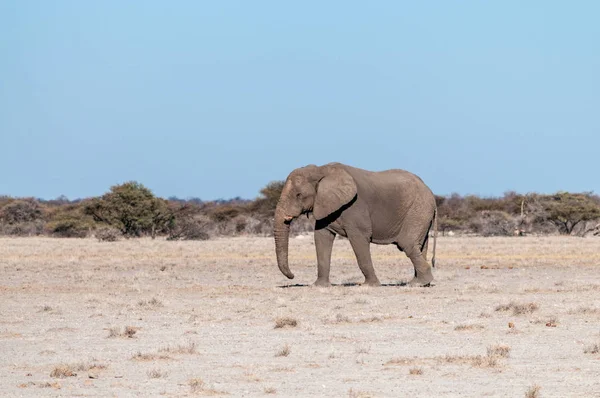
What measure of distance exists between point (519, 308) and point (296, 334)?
4.19 m

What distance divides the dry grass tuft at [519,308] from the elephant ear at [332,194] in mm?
4751

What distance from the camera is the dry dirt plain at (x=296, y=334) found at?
11.6 m

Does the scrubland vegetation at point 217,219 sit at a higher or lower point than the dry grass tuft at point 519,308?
higher

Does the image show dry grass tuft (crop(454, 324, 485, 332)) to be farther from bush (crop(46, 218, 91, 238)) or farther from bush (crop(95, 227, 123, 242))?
bush (crop(46, 218, 91, 238))

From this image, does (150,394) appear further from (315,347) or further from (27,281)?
(27,281)

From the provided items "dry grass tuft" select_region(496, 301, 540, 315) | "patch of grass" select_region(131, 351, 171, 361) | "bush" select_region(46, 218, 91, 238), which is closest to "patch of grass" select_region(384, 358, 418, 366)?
"patch of grass" select_region(131, 351, 171, 361)

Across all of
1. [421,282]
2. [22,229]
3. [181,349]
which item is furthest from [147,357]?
[22,229]

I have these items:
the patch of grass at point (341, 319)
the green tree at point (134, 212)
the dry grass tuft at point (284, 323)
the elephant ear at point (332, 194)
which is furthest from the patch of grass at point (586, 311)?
the green tree at point (134, 212)

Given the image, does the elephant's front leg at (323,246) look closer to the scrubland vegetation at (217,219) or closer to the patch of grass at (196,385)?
the patch of grass at (196,385)

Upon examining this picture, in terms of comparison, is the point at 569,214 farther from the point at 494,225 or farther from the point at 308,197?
the point at 308,197

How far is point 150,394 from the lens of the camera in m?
11.0

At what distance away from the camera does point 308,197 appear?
2267cm

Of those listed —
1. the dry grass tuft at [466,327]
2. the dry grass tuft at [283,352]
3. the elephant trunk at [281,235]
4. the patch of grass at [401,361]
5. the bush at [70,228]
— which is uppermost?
the bush at [70,228]

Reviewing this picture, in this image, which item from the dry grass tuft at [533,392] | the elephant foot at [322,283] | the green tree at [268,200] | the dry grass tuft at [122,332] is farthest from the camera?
the green tree at [268,200]
